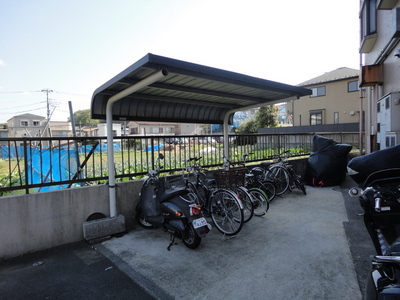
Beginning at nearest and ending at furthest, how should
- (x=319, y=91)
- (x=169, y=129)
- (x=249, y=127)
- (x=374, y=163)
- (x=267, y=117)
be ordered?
(x=374, y=163), (x=319, y=91), (x=267, y=117), (x=249, y=127), (x=169, y=129)

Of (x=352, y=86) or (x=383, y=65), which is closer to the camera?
(x=383, y=65)

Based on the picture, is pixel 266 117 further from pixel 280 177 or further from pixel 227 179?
pixel 227 179

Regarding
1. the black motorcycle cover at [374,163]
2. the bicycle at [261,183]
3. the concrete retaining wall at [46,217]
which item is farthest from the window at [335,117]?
the concrete retaining wall at [46,217]

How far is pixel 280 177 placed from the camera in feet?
19.8

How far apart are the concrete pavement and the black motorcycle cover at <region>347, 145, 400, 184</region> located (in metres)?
1.03

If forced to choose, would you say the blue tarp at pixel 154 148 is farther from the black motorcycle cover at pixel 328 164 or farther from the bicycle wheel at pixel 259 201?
the black motorcycle cover at pixel 328 164

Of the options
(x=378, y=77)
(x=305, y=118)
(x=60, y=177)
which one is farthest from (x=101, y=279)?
(x=305, y=118)

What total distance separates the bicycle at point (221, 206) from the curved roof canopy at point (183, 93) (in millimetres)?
1360

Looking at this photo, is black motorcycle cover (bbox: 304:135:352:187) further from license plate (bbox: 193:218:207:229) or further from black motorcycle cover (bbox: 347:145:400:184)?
license plate (bbox: 193:218:207:229)

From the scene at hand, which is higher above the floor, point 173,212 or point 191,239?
point 173,212

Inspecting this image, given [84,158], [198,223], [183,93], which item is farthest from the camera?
[183,93]

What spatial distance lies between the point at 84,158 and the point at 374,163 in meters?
3.89

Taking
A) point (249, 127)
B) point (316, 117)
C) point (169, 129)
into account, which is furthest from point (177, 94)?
point (249, 127)

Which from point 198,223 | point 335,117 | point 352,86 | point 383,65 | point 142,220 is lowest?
point 142,220
